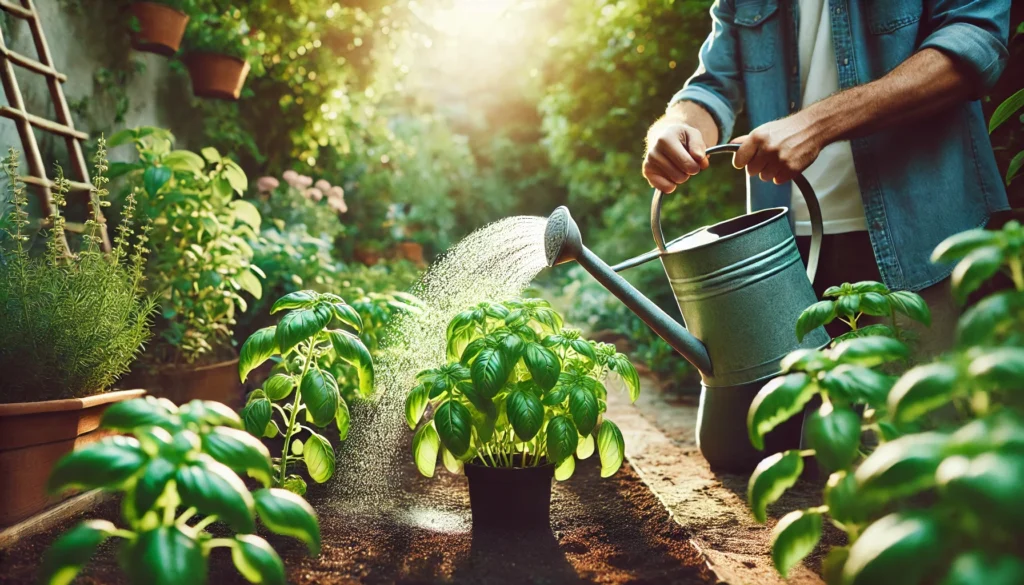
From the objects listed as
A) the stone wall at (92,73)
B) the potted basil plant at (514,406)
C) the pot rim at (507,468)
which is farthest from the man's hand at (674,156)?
the stone wall at (92,73)

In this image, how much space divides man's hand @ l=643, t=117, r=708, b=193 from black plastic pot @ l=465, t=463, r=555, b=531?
2.27 feet

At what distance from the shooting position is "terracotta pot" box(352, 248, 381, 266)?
5.90 m

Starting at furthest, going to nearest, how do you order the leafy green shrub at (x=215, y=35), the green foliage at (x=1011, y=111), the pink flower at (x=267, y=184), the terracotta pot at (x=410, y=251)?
1. the terracotta pot at (x=410, y=251)
2. the pink flower at (x=267, y=184)
3. the leafy green shrub at (x=215, y=35)
4. the green foliage at (x=1011, y=111)

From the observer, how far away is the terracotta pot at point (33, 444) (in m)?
1.24

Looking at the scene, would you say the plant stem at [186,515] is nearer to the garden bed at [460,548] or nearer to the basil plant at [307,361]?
the garden bed at [460,548]

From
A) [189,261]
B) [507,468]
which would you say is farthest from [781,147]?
[189,261]

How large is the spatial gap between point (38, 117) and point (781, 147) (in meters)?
2.45

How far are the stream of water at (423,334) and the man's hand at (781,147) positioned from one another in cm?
49

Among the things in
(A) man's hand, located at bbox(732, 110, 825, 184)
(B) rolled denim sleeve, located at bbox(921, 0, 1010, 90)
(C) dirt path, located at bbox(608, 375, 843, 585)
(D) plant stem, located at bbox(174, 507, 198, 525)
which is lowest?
(C) dirt path, located at bbox(608, 375, 843, 585)

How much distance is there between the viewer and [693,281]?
1.31 m

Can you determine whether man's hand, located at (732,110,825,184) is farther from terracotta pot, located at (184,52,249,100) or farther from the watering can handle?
terracotta pot, located at (184,52,249,100)

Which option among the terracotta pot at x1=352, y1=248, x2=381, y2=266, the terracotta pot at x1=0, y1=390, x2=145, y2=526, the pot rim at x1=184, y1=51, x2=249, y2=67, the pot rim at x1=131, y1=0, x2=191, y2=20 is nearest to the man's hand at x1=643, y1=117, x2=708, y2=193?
the terracotta pot at x1=0, y1=390, x2=145, y2=526

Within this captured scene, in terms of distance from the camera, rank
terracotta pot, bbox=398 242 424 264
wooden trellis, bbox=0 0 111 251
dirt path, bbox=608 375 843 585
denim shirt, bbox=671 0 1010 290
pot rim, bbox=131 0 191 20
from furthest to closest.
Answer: terracotta pot, bbox=398 242 424 264
pot rim, bbox=131 0 191 20
wooden trellis, bbox=0 0 111 251
denim shirt, bbox=671 0 1010 290
dirt path, bbox=608 375 843 585

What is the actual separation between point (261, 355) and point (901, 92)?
143cm
